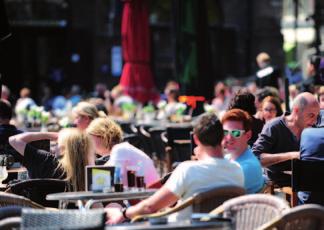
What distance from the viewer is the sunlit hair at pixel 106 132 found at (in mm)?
9148

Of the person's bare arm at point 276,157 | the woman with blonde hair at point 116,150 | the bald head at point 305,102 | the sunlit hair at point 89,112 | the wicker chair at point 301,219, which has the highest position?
the bald head at point 305,102

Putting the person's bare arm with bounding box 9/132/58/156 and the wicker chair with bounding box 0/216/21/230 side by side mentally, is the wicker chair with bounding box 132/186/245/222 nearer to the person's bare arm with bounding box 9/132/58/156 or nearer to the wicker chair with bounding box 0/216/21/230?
the wicker chair with bounding box 0/216/21/230

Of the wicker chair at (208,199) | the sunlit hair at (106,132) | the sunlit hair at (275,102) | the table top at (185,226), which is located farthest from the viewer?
the sunlit hair at (275,102)

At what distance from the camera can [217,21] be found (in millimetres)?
34344

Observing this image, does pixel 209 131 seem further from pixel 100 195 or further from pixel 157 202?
pixel 100 195

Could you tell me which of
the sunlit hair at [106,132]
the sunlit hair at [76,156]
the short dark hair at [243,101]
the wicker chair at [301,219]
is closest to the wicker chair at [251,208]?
the wicker chair at [301,219]

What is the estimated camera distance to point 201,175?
270 inches

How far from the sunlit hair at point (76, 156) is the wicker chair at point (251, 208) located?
2301 mm

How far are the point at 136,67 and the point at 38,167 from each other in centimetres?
1319

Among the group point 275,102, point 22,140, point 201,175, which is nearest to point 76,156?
point 22,140

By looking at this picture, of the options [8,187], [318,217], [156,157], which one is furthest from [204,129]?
[156,157]

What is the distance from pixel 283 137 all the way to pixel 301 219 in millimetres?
3638

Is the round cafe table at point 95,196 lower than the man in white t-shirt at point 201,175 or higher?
lower

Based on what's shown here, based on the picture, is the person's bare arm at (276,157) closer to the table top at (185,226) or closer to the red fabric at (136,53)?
the table top at (185,226)
